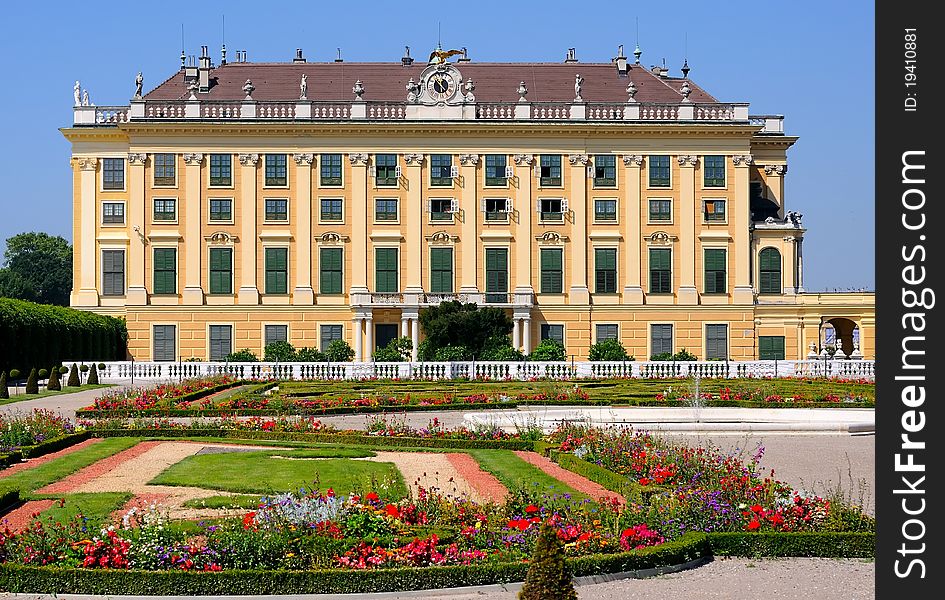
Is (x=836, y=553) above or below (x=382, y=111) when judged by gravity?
below

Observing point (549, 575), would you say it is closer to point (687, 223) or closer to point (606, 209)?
point (606, 209)

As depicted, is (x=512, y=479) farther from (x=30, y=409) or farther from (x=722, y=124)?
(x=722, y=124)

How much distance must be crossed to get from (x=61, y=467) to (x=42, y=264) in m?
87.5

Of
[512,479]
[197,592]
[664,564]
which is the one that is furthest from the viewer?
[512,479]

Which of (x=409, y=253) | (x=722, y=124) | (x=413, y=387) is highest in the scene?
(x=722, y=124)

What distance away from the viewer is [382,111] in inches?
2256

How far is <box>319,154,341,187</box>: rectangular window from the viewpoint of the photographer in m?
57.2

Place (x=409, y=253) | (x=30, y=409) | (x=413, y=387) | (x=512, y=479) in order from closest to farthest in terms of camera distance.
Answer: (x=512, y=479), (x=30, y=409), (x=413, y=387), (x=409, y=253)

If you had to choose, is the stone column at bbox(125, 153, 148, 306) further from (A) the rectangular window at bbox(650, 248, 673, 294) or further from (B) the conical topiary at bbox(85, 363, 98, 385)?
(A) the rectangular window at bbox(650, 248, 673, 294)

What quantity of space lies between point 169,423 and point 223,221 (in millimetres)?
33945

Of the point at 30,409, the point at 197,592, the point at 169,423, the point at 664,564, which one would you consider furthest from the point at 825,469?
the point at 30,409

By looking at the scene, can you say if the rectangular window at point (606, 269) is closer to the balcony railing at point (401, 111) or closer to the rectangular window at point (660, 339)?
the rectangular window at point (660, 339)

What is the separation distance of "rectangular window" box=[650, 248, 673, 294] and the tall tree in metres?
58.9

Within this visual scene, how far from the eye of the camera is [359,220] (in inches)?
2249
